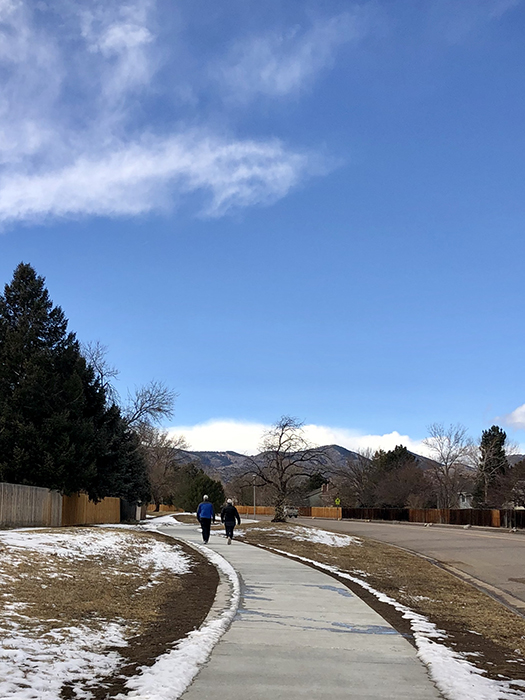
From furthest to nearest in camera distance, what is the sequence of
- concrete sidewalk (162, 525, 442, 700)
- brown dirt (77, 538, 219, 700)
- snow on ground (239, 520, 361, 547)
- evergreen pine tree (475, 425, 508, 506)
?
evergreen pine tree (475, 425, 508, 506) < snow on ground (239, 520, 361, 547) < brown dirt (77, 538, 219, 700) < concrete sidewalk (162, 525, 442, 700)

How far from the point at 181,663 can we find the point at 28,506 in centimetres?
2255

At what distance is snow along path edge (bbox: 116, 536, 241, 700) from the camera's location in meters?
5.85

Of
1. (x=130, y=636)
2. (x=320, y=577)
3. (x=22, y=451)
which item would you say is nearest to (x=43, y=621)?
(x=130, y=636)

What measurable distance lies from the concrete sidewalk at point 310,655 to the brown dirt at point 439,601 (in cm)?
69

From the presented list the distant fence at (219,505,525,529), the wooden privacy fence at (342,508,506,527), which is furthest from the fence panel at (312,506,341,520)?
the wooden privacy fence at (342,508,506,527)

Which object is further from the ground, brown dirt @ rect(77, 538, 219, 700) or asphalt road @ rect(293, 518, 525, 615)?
brown dirt @ rect(77, 538, 219, 700)

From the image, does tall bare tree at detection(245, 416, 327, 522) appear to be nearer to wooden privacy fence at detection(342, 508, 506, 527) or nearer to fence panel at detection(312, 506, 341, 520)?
wooden privacy fence at detection(342, 508, 506, 527)

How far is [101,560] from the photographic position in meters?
15.1

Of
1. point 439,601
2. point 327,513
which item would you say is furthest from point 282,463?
point 327,513

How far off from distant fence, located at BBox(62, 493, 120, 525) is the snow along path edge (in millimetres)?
23767

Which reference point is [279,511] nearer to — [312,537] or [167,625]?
[312,537]

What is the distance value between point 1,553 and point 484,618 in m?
8.73

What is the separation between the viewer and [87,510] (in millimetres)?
35594

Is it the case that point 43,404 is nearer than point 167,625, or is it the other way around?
point 167,625
